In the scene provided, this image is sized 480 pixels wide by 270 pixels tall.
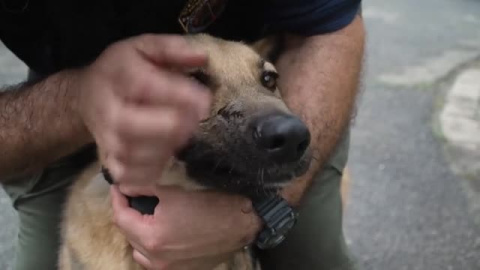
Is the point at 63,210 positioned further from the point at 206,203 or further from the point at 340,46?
the point at 340,46

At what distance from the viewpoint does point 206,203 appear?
5.71 ft

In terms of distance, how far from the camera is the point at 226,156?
1636mm

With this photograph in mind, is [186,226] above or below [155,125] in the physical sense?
below

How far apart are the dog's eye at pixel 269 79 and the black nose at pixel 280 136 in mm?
329

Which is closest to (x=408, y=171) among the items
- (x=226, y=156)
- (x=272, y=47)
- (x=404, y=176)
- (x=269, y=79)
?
(x=404, y=176)

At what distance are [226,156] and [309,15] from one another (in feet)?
1.78

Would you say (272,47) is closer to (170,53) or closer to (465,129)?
(170,53)

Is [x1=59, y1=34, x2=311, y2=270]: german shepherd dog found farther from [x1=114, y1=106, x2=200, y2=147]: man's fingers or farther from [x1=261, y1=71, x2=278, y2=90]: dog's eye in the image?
[x1=114, y1=106, x2=200, y2=147]: man's fingers

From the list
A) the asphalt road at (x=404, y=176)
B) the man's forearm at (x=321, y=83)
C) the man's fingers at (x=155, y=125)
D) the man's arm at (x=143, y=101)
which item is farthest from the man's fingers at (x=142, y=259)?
the asphalt road at (x=404, y=176)

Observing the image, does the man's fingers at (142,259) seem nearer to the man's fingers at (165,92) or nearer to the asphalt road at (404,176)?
the man's fingers at (165,92)

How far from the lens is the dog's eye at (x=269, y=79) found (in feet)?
6.18

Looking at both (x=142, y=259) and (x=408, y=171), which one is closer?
(x=142, y=259)

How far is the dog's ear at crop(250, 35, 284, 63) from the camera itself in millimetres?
2084

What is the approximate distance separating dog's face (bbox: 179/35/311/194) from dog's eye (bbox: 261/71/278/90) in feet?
0.14
